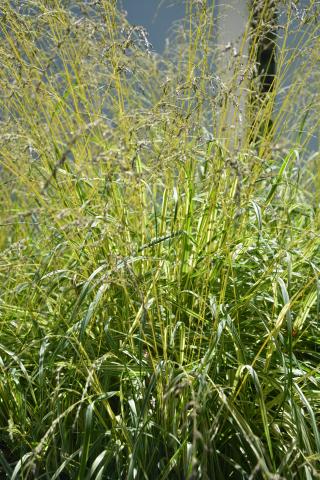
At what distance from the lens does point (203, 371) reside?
2182 millimetres

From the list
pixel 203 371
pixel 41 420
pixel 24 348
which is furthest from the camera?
pixel 24 348

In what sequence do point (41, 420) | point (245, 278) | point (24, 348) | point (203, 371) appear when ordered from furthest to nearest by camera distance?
point (245, 278) < point (24, 348) < point (41, 420) < point (203, 371)

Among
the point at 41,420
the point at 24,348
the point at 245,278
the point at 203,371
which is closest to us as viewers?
the point at 203,371

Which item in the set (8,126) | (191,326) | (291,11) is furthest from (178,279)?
(291,11)

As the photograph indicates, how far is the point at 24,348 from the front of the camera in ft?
8.27

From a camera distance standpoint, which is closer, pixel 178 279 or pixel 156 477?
pixel 156 477

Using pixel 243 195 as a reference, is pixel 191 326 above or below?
below

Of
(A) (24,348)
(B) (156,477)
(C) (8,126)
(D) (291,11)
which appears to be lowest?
(B) (156,477)

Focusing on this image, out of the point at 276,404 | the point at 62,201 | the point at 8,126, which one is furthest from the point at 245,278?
the point at 8,126

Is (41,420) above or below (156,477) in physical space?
above

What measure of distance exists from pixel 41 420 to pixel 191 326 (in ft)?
1.92

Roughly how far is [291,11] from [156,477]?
1.65 m

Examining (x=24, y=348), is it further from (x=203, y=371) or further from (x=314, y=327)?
(x=314, y=327)

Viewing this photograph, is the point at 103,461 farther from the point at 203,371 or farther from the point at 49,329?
the point at 49,329
